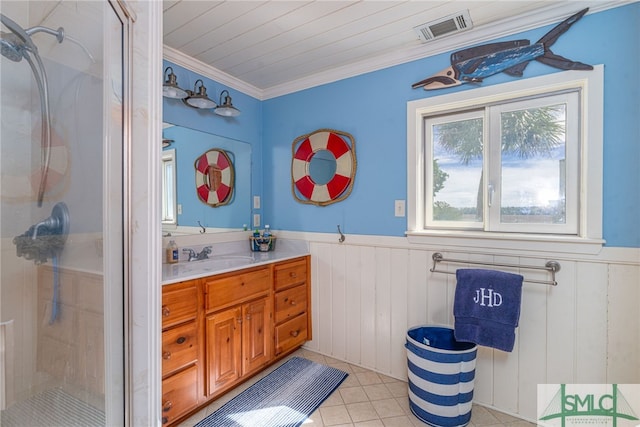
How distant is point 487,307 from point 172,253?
194cm

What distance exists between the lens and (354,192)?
90.2 inches

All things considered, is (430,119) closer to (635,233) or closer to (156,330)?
(635,233)

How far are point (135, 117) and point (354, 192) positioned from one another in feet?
5.09

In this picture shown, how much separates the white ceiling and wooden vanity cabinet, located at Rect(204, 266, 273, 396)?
1485 millimetres

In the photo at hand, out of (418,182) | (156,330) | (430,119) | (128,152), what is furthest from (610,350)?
(128,152)

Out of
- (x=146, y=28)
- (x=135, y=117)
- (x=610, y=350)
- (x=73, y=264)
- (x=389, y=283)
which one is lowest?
(x=610, y=350)

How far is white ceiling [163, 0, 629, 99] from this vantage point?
1.62 metres

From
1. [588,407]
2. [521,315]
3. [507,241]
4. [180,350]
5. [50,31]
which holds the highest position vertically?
[50,31]

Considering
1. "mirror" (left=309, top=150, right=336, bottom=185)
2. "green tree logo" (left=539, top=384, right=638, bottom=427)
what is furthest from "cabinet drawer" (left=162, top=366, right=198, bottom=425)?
"green tree logo" (left=539, top=384, right=638, bottom=427)

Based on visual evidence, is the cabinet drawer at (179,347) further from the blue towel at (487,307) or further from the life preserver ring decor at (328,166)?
the blue towel at (487,307)

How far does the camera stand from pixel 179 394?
158cm

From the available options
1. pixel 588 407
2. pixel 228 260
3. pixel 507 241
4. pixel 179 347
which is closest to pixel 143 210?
pixel 179 347

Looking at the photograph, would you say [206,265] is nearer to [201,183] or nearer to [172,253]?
[172,253]

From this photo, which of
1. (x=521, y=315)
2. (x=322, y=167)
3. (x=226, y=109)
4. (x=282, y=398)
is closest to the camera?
(x=521, y=315)
